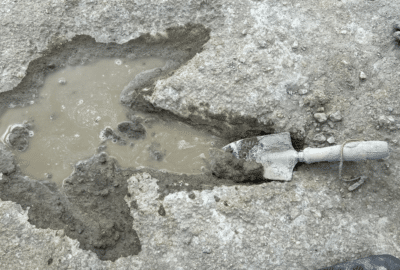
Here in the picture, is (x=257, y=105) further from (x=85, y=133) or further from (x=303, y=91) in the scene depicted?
(x=85, y=133)

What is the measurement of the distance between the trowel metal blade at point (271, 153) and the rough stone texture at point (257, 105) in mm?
151

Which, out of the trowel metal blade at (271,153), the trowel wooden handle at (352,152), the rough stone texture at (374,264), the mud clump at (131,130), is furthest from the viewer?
the mud clump at (131,130)

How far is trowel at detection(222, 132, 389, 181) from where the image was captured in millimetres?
3410

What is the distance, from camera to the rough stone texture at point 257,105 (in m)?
3.41

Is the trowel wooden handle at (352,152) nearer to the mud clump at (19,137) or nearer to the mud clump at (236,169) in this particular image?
the mud clump at (236,169)

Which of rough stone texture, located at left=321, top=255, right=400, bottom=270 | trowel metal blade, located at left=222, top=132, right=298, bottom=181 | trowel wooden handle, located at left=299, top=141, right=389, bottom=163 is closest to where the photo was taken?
rough stone texture, located at left=321, top=255, right=400, bottom=270

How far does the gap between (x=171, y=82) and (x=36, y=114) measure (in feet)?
6.44

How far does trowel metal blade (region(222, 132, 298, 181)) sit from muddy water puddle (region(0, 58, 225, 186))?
1.23ft

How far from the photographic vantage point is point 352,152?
A: 3.44 m

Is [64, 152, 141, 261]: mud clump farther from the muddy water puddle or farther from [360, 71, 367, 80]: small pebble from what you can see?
[360, 71, 367, 80]: small pebble

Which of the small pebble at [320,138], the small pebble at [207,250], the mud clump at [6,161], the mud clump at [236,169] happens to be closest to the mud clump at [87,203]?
the mud clump at [6,161]

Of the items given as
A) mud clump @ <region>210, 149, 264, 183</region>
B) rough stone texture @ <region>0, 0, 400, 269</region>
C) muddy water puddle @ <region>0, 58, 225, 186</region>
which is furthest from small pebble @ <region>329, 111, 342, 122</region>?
muddy water puddle @ <region>0, 58, 225, 186</region>

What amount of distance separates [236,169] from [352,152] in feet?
4.56

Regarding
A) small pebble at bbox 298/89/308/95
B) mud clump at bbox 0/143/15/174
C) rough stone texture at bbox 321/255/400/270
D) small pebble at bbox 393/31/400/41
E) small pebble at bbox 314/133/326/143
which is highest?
→ small pebble at bbox 393/31/400/41
